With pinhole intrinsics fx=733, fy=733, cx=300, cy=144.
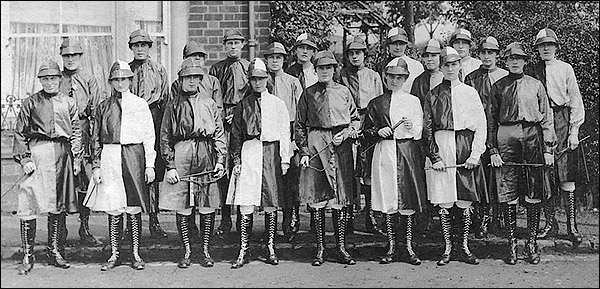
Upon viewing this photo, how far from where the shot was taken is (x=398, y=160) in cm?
733

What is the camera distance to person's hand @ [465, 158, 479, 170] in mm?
7246

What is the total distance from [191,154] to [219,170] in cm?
32

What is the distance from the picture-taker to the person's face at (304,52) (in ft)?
28.1

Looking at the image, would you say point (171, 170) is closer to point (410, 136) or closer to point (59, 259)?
point (59, 259)

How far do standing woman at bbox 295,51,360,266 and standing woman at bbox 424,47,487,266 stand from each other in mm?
834

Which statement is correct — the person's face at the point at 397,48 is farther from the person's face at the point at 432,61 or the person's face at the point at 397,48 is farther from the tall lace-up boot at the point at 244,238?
the tall lace-up boot at the point at 244,238

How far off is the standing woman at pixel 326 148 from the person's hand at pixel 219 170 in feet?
2.59

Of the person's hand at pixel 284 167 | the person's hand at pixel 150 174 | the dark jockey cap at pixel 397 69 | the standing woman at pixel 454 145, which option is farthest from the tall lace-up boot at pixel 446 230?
the person's hand at pixel 150 174

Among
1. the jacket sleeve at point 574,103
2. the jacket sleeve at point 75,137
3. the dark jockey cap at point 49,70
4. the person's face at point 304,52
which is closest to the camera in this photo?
the dark jockey cap at point 49,70

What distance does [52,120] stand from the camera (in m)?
7.07

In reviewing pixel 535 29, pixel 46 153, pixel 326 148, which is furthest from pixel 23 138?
pixel 535 29

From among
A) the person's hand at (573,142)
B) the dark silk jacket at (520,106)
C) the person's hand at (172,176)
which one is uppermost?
the dark silk jacket at (520,106)

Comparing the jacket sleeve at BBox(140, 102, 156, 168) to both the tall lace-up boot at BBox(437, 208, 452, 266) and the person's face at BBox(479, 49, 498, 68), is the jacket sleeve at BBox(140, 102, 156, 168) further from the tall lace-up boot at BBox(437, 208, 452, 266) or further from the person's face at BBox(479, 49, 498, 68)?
the person's face at BBox(479, 49, 498, 68)

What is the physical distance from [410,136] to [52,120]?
11.5 feet
